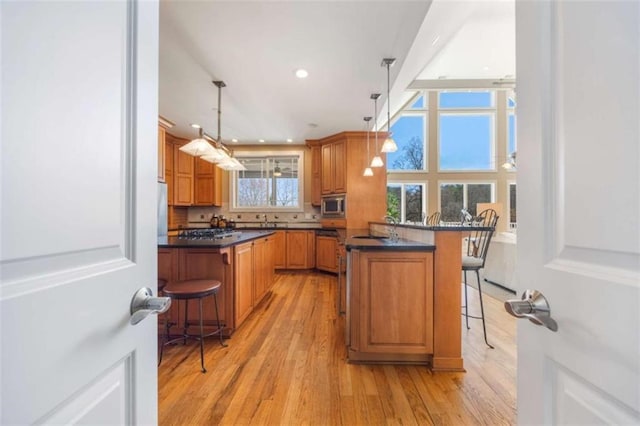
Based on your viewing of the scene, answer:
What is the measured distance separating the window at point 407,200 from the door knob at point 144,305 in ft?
23.3

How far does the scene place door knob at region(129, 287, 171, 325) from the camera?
2.00 feet

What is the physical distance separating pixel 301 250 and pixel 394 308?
138 inches

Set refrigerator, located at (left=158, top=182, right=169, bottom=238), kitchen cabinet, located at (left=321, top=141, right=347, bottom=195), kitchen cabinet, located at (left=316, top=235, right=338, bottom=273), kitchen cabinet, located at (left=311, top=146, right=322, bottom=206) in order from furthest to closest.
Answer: kitchen cabinet, located at (left=311, top=146, right=322, bottom=206) < kitchen cabinet, located at (left=321, top=141, right=347, bottom=195) < kitchen cabinet, located at (left=316, top=235, right=338, bottom=273) < refrigerator, located at (left=158, top=182, right=169, bottom=238)

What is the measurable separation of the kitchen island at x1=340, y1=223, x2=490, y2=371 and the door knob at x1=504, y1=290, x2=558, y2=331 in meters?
1.43

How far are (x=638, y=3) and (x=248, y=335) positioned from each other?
2874 mm

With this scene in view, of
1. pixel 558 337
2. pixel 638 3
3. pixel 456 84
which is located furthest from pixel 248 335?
pixel 456 84

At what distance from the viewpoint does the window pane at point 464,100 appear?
285 inches

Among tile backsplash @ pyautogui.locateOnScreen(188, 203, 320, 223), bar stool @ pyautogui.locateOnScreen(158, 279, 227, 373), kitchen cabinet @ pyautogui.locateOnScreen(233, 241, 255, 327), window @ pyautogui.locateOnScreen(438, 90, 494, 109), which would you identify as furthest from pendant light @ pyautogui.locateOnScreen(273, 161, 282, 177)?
window @ pyautogui.locateOnScreen(438, 90, 494, 109)

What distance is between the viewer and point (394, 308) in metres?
2.05

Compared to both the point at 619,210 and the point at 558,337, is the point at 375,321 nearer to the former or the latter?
the point at 558,337

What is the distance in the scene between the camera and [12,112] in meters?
0.38

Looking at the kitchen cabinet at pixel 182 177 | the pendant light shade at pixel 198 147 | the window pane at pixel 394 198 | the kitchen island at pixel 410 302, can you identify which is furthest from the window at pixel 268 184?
the kitchen island at pixel 410 302

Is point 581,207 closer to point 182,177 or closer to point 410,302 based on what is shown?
point 410,302

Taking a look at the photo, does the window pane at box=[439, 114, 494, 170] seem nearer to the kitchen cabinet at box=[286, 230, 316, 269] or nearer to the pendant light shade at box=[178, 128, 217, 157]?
the kitchen cabinet at box=[286, 230, 316, 269]
